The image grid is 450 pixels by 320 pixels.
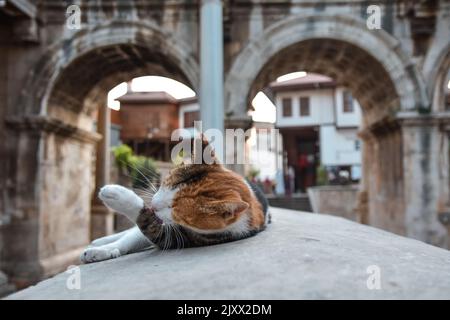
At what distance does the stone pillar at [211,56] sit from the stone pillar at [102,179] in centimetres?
522

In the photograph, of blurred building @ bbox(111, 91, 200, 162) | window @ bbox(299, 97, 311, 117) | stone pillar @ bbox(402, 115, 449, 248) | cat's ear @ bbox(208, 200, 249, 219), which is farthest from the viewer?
blurred building @ bbox(111, 91, 200, 162)

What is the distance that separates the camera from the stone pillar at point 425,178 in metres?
7.63

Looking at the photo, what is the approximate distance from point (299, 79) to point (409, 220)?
19.8 m

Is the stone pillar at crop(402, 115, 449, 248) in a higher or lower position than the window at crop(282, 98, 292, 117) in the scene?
lower

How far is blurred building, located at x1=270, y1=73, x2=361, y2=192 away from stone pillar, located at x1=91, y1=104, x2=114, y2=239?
15.8 m

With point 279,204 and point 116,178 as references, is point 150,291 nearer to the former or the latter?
point 116,178

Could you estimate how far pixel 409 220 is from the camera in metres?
7.71

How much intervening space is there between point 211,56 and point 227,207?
5889 millimetres

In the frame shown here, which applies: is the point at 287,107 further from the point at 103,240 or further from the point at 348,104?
the point at 103,240

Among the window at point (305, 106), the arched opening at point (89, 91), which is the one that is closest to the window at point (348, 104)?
the window at point (305, 106)

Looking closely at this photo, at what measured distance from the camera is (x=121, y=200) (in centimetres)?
217

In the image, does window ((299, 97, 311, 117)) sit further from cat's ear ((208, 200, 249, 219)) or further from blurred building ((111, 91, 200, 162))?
cat's ear ((208, 200, 249, 219))

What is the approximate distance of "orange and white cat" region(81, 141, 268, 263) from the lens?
6.81 ft

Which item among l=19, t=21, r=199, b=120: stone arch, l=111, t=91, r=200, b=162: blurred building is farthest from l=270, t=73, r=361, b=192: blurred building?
l=19, t=21, r=199, b=120: stone arch
